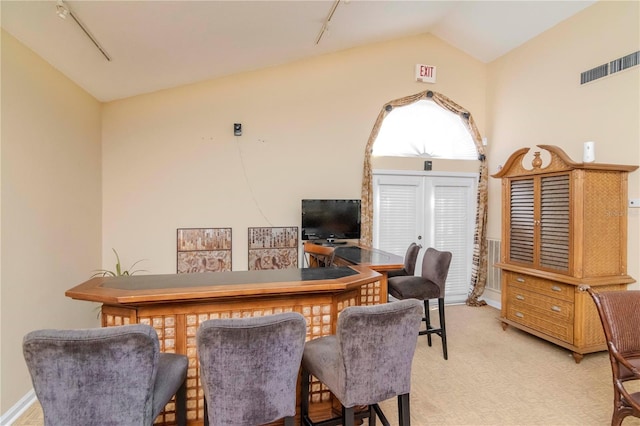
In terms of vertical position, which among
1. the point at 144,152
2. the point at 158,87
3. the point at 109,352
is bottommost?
the point at 109,352

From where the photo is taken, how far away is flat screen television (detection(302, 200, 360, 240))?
15.0 ft

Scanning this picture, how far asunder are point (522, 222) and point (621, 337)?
86.3 inches

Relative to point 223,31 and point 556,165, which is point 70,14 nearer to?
point 223,31

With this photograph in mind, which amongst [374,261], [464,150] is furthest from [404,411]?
[464,150]

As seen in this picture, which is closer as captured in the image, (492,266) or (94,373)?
(94,373)

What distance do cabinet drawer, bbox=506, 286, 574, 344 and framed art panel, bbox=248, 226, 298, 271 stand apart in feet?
9.18

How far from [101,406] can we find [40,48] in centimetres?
285

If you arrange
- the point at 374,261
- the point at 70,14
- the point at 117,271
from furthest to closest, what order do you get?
the point at 117,271, the point at 374,261, the point at 70,14

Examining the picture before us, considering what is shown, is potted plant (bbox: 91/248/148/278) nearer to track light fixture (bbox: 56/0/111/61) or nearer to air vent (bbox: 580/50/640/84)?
track light fixture (bbox: 56/0/111/61)

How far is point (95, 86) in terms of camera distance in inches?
144

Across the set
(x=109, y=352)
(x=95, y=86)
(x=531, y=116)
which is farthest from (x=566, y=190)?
(x=95, y=86)

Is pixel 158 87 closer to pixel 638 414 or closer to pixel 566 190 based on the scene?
pixel 566 190

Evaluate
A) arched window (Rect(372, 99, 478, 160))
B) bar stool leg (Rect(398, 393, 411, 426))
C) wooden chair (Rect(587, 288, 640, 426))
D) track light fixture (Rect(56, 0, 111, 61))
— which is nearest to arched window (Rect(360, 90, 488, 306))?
arched window (Rect(372, 99, 478, 160))

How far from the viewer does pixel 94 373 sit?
137 centimetres
